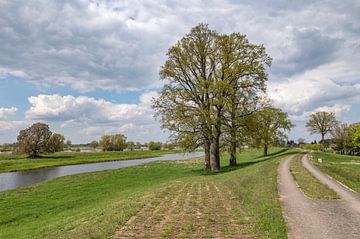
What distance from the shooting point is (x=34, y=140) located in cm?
10212

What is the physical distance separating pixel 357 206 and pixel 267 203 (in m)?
3.62

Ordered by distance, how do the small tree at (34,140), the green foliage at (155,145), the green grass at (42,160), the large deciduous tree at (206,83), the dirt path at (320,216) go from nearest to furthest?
the dirt path at (320,216), the large deciduous tree at (206,83), the green grass at (42,160), the small tree at (34,140), the green foliage at (155,145)

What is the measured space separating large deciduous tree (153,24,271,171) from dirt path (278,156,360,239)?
60.1 feet

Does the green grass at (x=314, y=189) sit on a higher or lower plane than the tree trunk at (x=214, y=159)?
lower

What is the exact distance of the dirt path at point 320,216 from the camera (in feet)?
33.4

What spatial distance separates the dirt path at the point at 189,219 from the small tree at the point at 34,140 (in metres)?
93.5

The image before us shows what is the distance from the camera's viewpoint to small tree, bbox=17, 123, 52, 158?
100125 millimetres

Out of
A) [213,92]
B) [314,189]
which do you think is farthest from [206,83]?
[314,189]

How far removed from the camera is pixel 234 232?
408 inches

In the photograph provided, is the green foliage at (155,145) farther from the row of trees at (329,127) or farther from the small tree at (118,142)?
the row of trees at (329,127)

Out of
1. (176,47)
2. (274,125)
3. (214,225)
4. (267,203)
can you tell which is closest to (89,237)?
(214,225)

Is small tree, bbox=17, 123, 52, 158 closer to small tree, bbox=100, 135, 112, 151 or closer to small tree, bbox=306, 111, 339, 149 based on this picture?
small tree, bbox=100, 135, 112, 151

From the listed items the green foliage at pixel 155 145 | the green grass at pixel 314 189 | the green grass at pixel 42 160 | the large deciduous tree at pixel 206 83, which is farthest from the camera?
the green foliage at pixel 155 145

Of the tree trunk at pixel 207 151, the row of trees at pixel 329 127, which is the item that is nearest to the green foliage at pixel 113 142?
the row of trees at pixel 329 127
